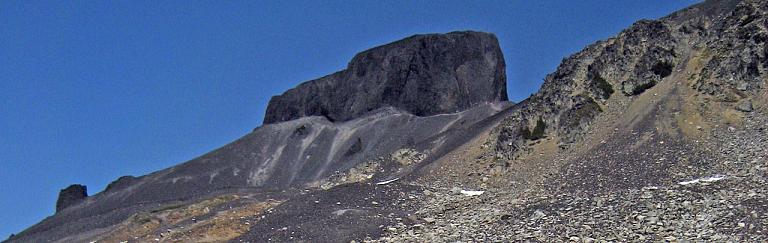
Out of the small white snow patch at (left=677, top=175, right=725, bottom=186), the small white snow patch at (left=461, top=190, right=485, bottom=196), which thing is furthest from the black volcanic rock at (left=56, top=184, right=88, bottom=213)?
the small white snow patch at (left=677, top=175, right=725, bottom=186)

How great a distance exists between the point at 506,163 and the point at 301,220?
14870 millimetres

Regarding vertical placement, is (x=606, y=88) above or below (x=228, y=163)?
below

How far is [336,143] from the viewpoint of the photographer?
123m

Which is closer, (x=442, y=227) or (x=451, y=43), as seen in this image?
(x=442, y=227)

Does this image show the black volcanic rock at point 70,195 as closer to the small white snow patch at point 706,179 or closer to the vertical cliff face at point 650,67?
the vertical cliff face at point 650,67

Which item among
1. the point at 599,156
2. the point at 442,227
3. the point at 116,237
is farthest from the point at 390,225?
the point at 116,237

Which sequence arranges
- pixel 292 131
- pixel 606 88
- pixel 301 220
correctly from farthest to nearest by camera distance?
pixel 292 131
pixel 606 88
pixel 301 220

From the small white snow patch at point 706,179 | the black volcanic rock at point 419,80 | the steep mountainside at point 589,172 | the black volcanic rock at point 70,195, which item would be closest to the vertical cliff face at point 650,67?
the steep mountainside at point 589,172

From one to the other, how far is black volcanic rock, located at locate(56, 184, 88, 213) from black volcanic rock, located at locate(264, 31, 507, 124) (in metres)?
32.4

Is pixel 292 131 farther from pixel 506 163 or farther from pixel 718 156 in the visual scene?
pixel 718 156

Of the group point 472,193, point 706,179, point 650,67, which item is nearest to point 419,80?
point 650,67

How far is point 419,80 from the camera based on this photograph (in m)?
134

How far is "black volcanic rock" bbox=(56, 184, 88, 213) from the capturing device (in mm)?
128750

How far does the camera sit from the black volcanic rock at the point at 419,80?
428 feet
